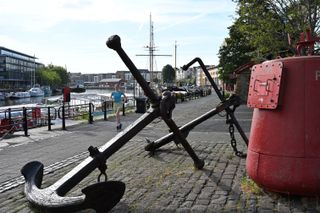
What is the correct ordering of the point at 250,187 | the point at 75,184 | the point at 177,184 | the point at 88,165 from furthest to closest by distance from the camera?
the point at 177,184
the point at 250,187
the point at 88,165
the point at 75,184

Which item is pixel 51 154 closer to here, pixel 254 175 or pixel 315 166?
pixel 254 175

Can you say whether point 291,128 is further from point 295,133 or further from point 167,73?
point 167,73

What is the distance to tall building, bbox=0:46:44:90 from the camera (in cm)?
11675

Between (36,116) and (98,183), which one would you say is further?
(36,116)

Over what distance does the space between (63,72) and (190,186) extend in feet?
479

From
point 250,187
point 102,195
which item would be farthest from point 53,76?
point 102,195

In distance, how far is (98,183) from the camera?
3.78 meters

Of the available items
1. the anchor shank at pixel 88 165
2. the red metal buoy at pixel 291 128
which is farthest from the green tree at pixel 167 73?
the red metal buoy at pixel 291 128

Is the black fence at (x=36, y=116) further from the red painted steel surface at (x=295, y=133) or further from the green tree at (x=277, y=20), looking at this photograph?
the red painted steel surface at (x=295, y=133)

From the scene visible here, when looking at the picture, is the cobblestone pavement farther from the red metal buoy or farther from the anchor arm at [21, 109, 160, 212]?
the anchor arm at [21, 109, 160, 212]

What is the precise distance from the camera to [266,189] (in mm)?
5168

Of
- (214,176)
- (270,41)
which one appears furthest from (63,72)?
(214,176)

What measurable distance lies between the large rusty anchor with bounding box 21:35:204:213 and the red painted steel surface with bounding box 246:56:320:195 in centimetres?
147

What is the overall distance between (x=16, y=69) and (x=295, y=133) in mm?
129445
